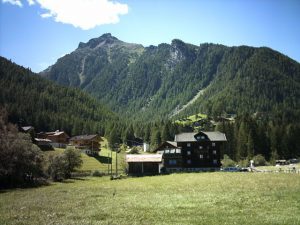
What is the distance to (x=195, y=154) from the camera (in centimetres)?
10919

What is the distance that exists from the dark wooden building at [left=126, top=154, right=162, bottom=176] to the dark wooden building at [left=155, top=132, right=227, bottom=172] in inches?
337

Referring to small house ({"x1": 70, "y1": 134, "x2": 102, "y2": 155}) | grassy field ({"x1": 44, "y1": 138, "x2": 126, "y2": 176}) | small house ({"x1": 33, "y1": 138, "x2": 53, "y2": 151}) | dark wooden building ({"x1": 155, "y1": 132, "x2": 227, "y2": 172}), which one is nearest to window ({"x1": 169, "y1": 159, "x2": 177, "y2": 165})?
dark wooden building ({"x1": 155, "y1": 132, "x2": 227, "y2": 172})

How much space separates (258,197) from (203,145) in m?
70.3

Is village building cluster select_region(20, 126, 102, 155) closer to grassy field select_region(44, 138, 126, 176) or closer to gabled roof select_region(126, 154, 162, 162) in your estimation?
grassy field select_region(44, 138, 126, 176)

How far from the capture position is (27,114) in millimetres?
186250

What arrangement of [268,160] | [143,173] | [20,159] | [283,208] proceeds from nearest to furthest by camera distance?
[283,208]
[20,159]
[143,173]
[268,160]

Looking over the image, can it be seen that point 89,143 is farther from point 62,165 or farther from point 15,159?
point 15,159

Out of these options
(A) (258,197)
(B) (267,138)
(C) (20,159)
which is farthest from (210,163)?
(A) (258,197)

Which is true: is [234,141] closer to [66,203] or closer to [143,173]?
[143,173]

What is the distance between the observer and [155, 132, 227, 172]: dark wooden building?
108 meters

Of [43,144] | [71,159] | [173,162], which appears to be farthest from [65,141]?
[71,159]

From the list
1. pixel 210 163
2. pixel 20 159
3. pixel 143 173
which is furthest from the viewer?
pixel 210 163

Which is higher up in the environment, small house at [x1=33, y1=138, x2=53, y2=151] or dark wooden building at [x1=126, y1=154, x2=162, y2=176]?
small house at [x1=33, y1=138, x2=53, y2=151]

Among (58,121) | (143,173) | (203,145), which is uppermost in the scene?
(58,121)
